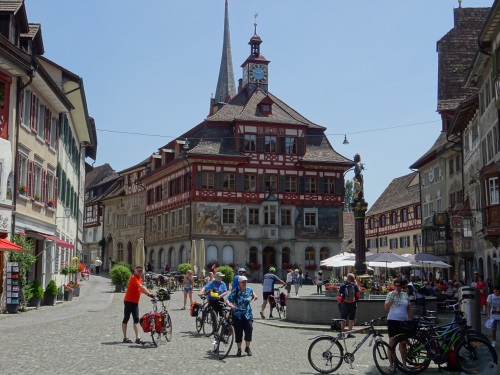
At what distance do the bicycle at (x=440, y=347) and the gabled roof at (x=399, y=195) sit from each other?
5318cm

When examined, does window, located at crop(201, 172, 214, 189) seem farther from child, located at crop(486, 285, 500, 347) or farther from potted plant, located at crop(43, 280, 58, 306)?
child, located at crop(486, 285, 500, 347)

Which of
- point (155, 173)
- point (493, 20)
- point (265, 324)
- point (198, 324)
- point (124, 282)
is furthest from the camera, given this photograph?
point (155, 173)

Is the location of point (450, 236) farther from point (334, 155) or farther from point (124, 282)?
point (124, 282)

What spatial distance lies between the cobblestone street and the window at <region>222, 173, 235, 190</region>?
3485 cm

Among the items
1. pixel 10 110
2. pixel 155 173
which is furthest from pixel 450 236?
pixel 10 110

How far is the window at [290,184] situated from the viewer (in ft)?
192

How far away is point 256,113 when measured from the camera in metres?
59.8

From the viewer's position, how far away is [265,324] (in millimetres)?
22016

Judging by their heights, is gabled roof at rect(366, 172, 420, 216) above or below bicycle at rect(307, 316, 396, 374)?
above

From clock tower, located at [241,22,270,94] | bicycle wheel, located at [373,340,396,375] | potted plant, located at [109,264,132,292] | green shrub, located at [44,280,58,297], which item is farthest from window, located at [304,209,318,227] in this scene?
bicycle wheel, located at [373,340,396,375]

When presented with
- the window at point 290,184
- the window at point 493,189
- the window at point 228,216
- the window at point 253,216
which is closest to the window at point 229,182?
the window at point 228,216

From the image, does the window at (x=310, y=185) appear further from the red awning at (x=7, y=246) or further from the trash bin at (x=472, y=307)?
the trash bin at (x=472, y=307)

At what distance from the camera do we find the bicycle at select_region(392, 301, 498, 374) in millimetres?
12023

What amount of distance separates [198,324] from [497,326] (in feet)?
24.9
